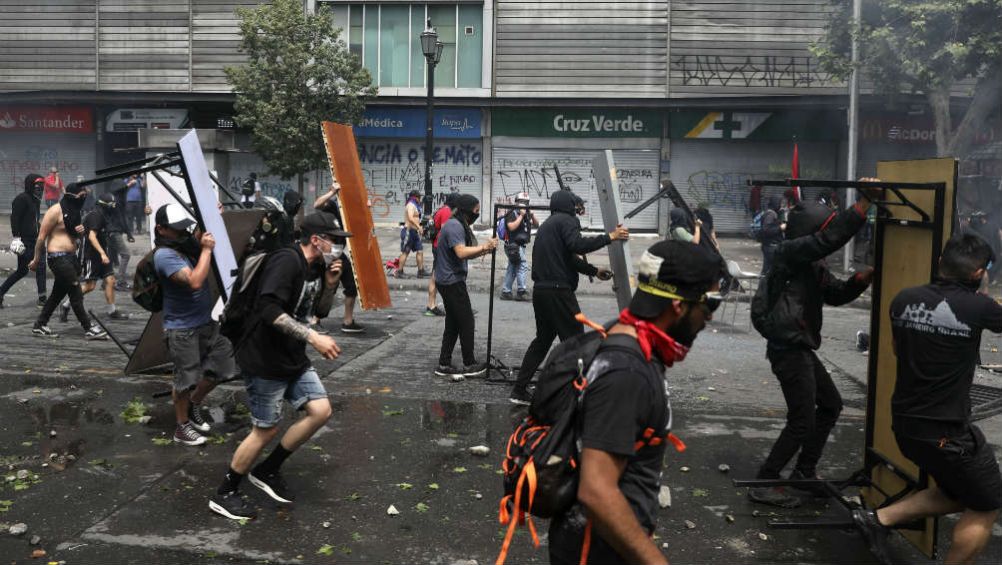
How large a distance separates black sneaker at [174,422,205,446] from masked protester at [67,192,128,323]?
549cm

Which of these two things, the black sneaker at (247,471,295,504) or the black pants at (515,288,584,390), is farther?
the black pants at (515,288,584,390)

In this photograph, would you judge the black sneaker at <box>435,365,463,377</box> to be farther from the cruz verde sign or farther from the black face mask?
the cruz verde sign

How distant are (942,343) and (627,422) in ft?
7.44

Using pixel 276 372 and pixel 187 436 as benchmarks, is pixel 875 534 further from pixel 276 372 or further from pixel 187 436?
pixel 187 436

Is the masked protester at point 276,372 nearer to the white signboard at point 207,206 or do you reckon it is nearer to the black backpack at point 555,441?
the white signboard at point 207,206

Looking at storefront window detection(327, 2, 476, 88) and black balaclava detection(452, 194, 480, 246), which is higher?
storefront window detection(327, 2, 476, 88)

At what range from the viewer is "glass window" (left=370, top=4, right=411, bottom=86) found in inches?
1072

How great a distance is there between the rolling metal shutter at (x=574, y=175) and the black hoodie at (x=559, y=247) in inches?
742

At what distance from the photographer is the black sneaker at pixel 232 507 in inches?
210

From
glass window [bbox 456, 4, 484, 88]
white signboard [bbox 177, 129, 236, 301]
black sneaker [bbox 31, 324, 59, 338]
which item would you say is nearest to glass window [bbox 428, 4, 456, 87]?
glass window [bbox 456, 4, 484, 88]

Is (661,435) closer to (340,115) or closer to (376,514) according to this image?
(376,514)

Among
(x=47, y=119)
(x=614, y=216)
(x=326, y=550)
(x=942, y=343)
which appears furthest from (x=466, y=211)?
(x=47, y=119)

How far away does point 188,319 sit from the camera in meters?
6.85

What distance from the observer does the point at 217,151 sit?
25906 millimetres
